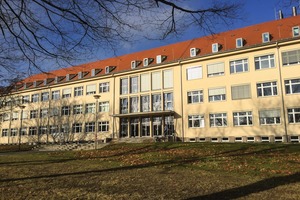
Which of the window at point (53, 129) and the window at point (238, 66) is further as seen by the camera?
the window at point (53, 129)

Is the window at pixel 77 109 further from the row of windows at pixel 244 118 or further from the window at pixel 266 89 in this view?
the window at pixel 266 89

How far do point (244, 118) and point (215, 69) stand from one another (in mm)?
6613

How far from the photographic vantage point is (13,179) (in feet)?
33.1

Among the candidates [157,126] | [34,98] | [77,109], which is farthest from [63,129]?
[157,126]

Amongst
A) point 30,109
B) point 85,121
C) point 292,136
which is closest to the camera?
point 292,136

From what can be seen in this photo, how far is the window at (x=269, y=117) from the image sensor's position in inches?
1140

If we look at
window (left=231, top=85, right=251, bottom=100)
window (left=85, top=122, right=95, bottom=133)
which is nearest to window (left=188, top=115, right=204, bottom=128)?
window (left=231, top=85, right=251, bottom=100)

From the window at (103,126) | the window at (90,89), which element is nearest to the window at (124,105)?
the window at (103,126)

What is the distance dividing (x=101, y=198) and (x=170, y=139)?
27.8 meters

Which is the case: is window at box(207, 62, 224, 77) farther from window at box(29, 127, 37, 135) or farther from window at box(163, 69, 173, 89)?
window at box(29, 127, 37, 135)

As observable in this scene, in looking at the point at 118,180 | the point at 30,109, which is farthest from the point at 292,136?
the point at 30,109

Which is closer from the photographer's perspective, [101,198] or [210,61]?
[101,198]

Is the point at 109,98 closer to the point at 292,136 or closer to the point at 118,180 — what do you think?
the point at 292,136

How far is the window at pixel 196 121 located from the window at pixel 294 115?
925 centimetres
